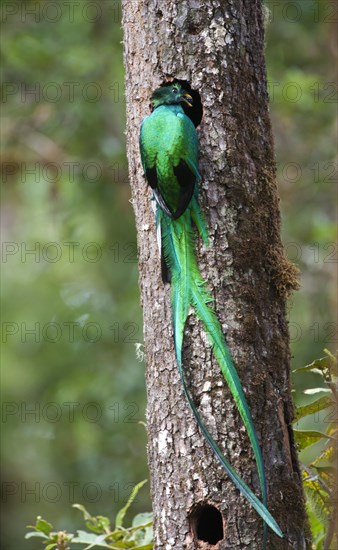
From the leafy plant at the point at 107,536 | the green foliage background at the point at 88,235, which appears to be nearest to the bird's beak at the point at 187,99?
the leafy plant at the point at 107,536

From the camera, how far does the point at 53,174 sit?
8203 mm

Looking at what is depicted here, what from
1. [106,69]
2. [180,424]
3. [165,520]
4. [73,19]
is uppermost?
[73,19]

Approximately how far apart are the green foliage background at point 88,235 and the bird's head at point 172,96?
13.8 feet

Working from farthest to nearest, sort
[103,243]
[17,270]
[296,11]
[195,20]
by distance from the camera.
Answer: [17,270], [103,243], [296,11], [195,20]

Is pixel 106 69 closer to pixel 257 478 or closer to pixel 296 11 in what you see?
pixel 296 11

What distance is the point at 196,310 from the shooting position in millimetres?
2691

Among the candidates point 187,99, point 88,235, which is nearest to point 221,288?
point 187,99

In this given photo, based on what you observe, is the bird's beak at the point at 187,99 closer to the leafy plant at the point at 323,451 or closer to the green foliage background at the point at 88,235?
the leafy plant at the point at 323,451

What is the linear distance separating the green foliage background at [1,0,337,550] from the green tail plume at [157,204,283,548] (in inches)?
165

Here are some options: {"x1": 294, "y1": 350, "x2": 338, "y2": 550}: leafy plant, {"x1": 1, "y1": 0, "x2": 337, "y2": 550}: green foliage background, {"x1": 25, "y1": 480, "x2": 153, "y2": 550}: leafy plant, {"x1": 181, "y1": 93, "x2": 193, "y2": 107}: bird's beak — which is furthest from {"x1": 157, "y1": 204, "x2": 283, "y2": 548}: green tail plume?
{"x1": 1, "y1": 0, "x2": 337, "y2": 550}: green foliage background

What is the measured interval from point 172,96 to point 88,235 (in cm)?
521

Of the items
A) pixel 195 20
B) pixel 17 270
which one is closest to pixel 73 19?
pixel 17 270

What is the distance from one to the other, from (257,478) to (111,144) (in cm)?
531

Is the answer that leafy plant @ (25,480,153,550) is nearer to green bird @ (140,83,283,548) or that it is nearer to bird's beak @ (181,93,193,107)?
green bird @ (140,83,283,548)
